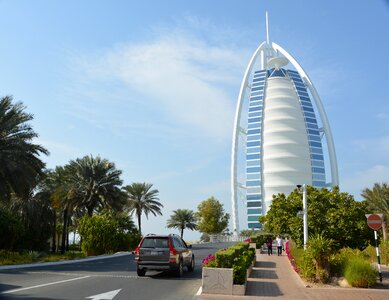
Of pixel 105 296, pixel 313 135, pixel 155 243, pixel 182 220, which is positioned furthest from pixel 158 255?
pixel 313 135

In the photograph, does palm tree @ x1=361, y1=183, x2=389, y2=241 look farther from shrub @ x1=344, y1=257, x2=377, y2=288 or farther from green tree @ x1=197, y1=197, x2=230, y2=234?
green tree @ x1=197, y1=197, x2=230, y2=234

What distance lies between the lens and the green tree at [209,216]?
9369 centimetres

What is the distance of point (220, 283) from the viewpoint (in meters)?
13.0

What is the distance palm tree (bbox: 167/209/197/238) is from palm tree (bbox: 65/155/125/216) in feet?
147

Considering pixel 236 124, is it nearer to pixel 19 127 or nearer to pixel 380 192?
pixel 380 192

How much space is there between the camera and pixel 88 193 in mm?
46188

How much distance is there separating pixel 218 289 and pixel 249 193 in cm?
9932

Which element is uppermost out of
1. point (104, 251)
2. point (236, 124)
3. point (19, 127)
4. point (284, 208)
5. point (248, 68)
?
point (248, 68)

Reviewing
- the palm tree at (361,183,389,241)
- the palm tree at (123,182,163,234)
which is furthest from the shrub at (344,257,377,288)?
the palm tree at (123,182,163,234)

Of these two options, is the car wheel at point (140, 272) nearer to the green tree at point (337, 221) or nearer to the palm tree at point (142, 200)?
the green tree at point (337, 221)

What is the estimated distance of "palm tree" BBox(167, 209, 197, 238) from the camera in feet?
300

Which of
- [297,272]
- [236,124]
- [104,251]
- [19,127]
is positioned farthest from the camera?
[236,124]

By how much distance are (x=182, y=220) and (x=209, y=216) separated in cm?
610

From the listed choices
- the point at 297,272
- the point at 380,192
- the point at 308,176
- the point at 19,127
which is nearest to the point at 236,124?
the point at 308,176
